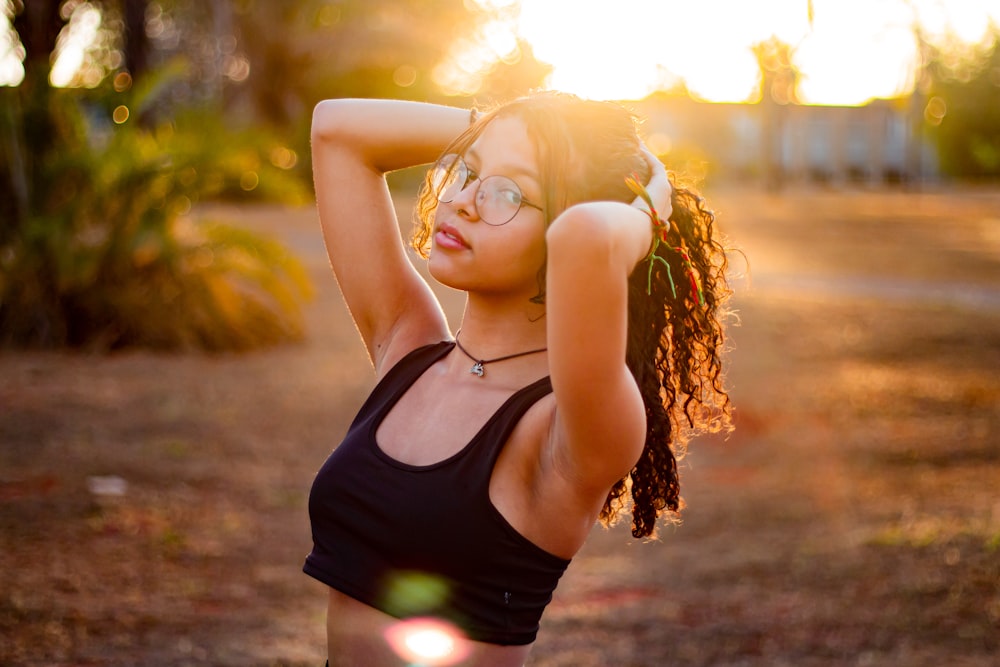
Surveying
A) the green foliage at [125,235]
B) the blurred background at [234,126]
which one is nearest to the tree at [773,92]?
the blurred background at [234,126]

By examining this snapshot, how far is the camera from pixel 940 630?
4.31 metres

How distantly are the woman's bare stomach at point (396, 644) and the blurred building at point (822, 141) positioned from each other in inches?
1528

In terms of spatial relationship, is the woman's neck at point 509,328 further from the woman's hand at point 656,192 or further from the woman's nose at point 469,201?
the woman's hand at point 656,192

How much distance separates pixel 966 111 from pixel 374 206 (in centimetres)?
4826

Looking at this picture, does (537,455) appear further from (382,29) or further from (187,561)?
(382,29)

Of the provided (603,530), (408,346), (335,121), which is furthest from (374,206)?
(603,530)

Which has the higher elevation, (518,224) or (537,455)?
(518,224)

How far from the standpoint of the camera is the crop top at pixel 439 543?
5.84 ft

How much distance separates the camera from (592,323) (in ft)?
5.21

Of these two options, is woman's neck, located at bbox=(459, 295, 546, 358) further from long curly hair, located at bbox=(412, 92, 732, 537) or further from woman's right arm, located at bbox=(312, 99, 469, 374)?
woman's right arm, located at bbox=(312, 99, 469, 374)

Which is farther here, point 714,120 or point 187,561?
point 714,120

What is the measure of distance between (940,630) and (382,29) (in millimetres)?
26989

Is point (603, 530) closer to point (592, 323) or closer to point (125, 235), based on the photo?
point (592, 323)

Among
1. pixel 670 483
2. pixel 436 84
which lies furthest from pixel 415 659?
pixel 436 84
